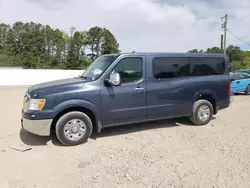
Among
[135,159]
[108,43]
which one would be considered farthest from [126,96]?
[108,43]

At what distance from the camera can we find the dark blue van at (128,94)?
493cm

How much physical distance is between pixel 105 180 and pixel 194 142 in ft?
7.94

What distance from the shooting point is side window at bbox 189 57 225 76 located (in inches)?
253

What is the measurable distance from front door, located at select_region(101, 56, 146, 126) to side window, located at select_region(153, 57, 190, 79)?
0.40m

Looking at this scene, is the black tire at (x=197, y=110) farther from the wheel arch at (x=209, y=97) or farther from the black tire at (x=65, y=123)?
the black tire at (x=65, y=123)

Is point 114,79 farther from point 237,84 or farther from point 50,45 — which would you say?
point 50,45

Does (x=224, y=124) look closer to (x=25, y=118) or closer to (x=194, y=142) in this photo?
(x=194, y=142)

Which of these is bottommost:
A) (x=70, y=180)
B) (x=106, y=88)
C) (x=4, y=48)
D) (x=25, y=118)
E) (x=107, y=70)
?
(x=70, y=180)

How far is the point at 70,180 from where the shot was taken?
3684mm

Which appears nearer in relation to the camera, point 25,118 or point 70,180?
point 70,180

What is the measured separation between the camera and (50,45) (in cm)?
6988

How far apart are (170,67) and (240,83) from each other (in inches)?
364

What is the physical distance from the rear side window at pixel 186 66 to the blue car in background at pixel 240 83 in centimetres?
740

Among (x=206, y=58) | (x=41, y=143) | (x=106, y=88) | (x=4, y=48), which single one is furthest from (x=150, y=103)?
(x=4, y=48)
